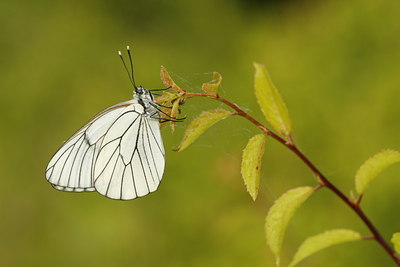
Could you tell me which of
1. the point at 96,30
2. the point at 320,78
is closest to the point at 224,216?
the point at 320,78

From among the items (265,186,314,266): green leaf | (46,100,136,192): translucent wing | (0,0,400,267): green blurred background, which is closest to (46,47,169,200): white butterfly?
(46,100,136,192): translucent wing

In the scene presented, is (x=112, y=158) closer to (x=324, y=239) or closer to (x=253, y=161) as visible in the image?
(x=253, y=161)

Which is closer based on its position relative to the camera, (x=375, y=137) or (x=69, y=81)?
(x=375, y=137)

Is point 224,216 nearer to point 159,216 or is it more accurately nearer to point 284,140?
point 159,216

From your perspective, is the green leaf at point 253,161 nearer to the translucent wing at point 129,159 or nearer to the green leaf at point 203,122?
the green leaf at point 203,122

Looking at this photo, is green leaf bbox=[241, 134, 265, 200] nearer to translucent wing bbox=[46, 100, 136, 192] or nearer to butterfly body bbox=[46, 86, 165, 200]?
butterfly body bbox=[46, 86, 165, 200]
